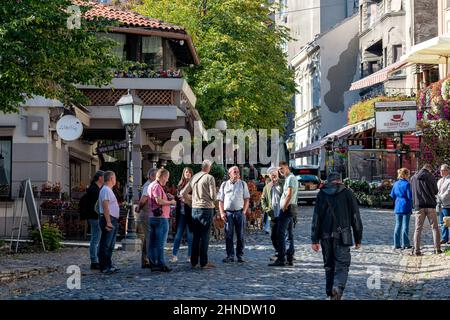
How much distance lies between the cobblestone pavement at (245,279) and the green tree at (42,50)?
11.0 ft

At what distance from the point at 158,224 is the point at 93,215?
1.40 m

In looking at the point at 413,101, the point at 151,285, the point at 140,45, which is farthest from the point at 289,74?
the point at 151,285

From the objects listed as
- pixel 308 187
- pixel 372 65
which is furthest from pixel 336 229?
pixel 372 65

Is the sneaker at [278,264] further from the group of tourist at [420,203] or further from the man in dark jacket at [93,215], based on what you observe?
the group of tourist at [420,203]

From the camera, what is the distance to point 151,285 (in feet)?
44.6

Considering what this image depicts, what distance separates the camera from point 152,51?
29328 mm

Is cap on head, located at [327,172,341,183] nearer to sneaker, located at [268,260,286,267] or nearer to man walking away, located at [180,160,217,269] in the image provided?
man walking away, located at [180,160,217,269]

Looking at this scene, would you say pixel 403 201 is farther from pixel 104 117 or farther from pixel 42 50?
pixel 104 117

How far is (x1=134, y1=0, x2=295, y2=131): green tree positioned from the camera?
1560 inches

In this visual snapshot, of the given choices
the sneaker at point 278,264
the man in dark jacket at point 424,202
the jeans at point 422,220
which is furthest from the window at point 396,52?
the sneaker at point 278,264

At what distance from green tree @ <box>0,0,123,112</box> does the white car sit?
24.8 metres

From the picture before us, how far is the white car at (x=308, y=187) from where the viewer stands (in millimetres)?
42125
